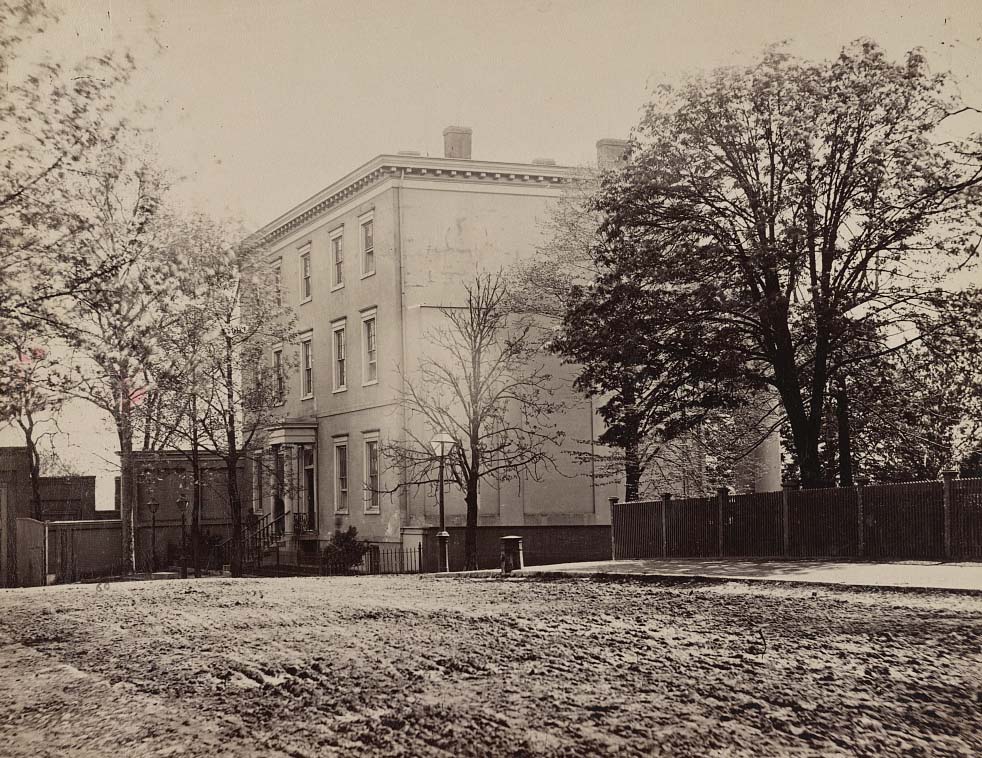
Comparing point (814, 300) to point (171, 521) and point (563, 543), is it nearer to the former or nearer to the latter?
point (563, 543)

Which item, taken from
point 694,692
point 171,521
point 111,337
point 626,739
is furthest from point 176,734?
point 171,521

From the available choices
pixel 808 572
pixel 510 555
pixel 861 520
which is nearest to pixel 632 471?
pixel 510 555

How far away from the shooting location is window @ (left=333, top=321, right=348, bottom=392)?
32312mm

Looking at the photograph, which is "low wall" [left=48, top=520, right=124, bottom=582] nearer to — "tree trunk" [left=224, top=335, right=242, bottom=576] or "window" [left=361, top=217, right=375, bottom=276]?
"tree trunk" [left=224, top=335, right=242, bottom=576]

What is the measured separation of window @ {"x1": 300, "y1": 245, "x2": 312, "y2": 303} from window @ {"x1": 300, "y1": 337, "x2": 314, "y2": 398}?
1245 mm

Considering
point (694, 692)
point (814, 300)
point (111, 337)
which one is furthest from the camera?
point (814, 300)

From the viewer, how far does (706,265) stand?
67.9 ft

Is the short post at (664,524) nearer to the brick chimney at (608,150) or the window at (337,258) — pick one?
the brick chimney at (608,150)

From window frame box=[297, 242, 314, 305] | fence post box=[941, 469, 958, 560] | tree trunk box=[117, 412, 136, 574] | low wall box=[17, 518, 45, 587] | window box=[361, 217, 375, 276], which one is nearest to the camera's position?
fence post box=[941, 469, 958, 560]

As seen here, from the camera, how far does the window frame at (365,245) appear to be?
30.7 m

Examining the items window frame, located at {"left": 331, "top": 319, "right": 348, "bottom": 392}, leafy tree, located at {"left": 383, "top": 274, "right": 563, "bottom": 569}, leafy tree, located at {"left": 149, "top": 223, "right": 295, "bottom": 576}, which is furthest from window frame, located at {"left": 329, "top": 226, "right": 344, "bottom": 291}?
leafy tree, located at {"left": 383, "top": 274, "right": 563, "bottom": 569}

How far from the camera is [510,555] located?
19.8 meters

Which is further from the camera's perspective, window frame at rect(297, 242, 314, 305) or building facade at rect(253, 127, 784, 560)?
window frame at rect(297, 242, 314, 305)

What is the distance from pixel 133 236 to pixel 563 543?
63.6 ft
